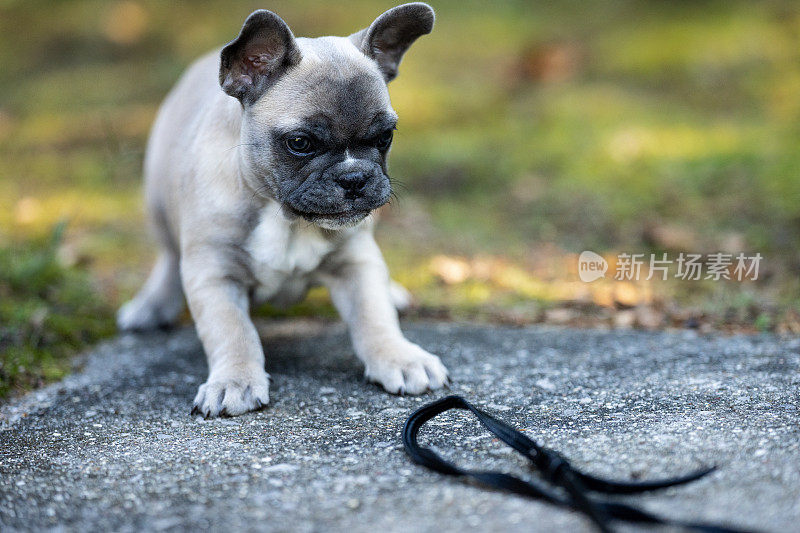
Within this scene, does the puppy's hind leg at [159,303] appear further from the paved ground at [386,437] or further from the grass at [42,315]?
the paved ground at [386,437]

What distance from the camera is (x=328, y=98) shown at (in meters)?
3.47

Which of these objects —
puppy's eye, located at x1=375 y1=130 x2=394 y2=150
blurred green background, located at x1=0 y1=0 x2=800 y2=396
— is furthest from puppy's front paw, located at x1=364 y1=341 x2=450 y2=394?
blurred green background, located at x1=0 y1=0 x2=800 y2=396

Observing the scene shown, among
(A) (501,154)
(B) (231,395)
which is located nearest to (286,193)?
(B) (231,395)

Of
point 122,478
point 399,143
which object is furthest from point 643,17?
point 122,478

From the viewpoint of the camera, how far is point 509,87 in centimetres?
917

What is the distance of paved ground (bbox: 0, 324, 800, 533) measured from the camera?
243 cm

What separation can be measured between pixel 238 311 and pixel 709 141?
16.7ft

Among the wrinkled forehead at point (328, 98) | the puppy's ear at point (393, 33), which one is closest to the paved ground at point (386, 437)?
the wrinkled forehead at point (328, 98)

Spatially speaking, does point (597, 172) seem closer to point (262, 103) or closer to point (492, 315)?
point (492, 315)

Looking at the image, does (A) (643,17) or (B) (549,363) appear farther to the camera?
(A) (643,17)

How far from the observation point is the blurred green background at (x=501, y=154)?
5.03 meters

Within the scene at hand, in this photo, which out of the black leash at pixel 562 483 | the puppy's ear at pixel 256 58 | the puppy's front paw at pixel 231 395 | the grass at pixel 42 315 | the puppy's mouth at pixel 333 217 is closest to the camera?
the black leash at pixel 562 483

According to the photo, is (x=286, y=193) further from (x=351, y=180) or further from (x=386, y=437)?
(x=386, y=437)

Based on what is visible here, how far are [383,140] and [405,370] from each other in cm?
105
